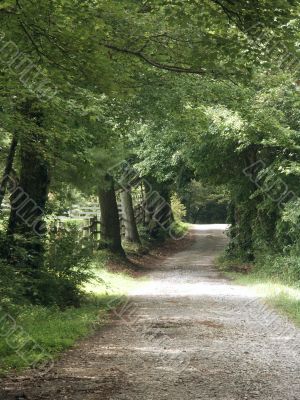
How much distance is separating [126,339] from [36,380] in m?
3.04

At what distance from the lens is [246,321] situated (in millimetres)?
12164

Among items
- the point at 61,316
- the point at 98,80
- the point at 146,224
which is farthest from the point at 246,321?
the point at 146,224

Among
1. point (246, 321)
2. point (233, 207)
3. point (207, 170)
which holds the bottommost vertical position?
point (246, 321)

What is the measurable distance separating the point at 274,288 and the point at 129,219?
1572cm

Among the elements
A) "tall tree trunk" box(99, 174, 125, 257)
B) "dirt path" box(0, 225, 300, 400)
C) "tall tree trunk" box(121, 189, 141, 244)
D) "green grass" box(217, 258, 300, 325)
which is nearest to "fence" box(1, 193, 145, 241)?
"tall tree trunk" box(99, 174, 125, 257)

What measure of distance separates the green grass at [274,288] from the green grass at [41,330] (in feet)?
13.8

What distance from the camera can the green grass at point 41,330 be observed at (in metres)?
8.22

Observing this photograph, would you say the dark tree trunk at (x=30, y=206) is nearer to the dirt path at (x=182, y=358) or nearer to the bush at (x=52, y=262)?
the bush at (x=52, y=262)

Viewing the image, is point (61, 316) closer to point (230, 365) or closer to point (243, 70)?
point (230, 365)

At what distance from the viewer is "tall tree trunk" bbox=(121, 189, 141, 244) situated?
3187 centimetres

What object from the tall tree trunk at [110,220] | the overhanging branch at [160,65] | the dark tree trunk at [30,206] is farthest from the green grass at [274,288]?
the overhanging branch at [160,65]

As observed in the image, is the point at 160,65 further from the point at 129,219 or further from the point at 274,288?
the point at 129,219

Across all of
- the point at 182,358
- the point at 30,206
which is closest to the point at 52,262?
the point at 30,206

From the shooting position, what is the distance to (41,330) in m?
9.77
